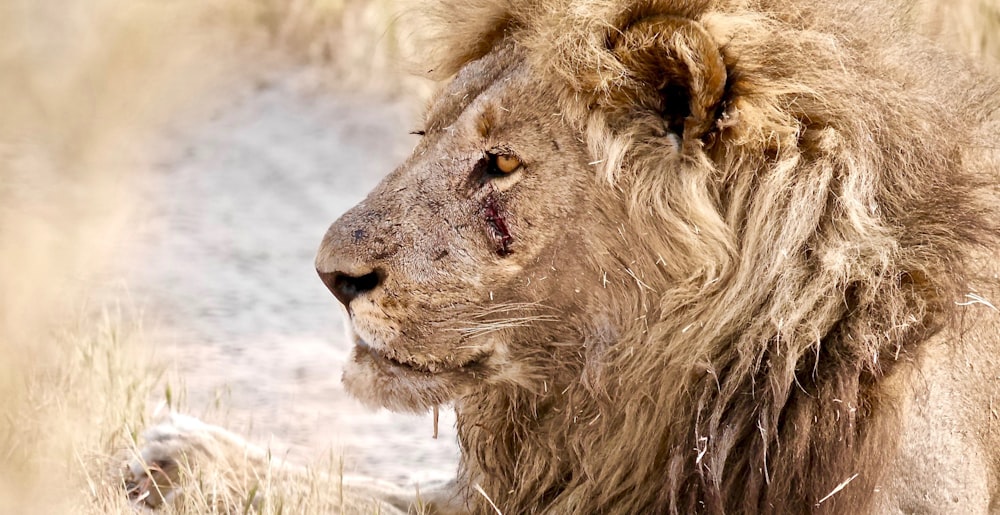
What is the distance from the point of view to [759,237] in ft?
8.54

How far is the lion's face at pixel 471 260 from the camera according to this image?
266 cm

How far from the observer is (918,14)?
322 cm

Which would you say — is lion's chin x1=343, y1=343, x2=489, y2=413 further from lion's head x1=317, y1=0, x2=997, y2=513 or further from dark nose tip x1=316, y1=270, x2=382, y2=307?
dark nose tip x1=316, y1=270, x2=382, y2=307

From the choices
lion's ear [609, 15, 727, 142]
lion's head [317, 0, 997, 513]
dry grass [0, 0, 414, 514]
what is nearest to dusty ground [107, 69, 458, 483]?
lion's head [317, 0, 997, 513]

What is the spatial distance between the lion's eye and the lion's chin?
1.49 feet

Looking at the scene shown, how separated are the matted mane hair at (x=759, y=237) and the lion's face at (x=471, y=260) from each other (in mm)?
91

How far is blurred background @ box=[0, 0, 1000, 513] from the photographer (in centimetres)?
99

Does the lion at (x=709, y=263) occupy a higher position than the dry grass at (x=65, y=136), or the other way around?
the dry grass at (x=65, y=136)

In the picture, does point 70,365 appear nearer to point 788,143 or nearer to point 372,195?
point 372,195

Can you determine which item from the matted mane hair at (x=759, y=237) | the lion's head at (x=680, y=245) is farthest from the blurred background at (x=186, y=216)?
the matted mane hair at (x=759, y=237)

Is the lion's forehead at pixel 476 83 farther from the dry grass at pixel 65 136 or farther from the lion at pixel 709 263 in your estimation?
the dry grass at pixel 65 136

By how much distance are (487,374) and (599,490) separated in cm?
39

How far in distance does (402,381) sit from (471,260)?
331 millimetres

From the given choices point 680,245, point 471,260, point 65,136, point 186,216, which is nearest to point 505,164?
point 471,260
